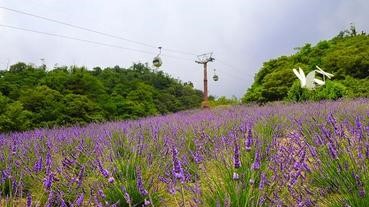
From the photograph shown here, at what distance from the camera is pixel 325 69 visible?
2003cm

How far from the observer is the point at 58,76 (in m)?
16.0

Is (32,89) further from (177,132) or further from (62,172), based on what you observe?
(62,172)

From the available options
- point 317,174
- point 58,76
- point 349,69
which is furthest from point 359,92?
point 317,174

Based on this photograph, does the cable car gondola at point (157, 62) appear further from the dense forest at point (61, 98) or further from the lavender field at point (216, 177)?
the lavender field at point (216, 177)

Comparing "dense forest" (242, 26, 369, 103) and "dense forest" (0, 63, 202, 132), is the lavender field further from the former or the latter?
"dense forest" (242, 26, 369, 103)

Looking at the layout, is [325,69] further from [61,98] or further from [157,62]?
[61,98]

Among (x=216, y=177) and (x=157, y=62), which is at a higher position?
(x=157, y=62)

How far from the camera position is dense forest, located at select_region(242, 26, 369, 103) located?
16125 millimetres

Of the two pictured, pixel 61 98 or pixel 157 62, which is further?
pixel 157 62

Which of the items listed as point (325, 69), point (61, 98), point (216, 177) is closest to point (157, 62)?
point (325, 69)

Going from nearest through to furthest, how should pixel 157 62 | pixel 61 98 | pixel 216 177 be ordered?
pixel 216 177 < pixel 61 98 < pixel 157 62

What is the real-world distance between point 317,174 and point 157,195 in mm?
1103

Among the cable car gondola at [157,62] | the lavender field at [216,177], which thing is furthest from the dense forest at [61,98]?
the lavender field at [216,177]

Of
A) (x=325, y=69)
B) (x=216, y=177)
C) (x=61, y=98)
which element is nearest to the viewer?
(x=216, y=177)
